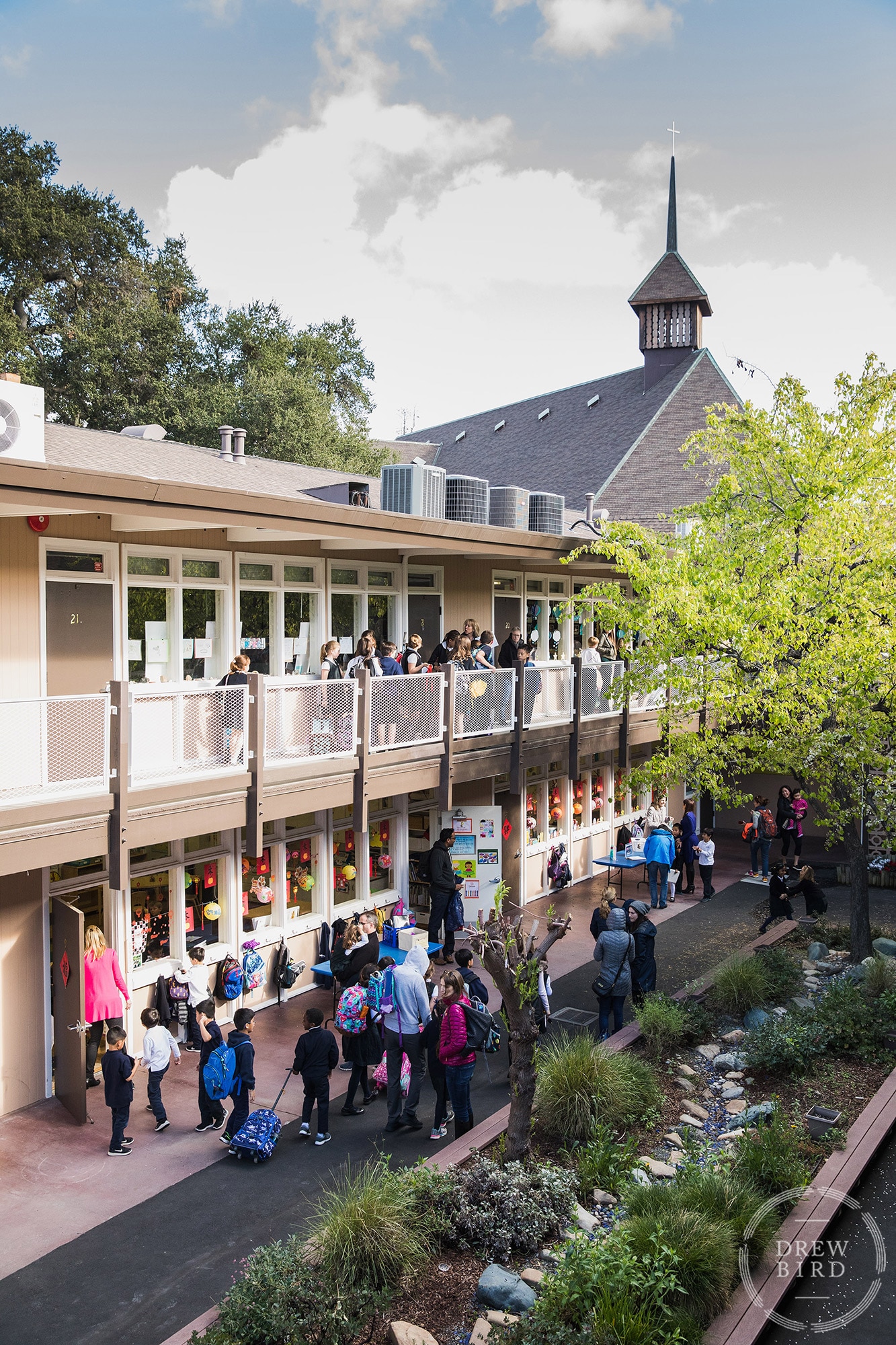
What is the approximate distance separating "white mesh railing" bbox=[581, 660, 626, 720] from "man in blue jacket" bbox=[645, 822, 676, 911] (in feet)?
8.06

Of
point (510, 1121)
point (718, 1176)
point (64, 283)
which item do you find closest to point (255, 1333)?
point (510, 1121)

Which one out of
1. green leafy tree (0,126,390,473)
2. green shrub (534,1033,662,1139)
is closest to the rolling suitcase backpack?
green shrub (534,1033,662,1139)

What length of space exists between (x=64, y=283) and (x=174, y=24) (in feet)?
39.3

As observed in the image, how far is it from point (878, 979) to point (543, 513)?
12.0m

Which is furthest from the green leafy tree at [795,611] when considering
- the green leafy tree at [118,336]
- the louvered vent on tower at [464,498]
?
the green leafy tree at [118,336]

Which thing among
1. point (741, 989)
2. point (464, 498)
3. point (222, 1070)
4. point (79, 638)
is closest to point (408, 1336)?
point (222, 1070)

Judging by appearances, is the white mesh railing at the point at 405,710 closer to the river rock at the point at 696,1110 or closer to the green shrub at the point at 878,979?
the river rock at the point at 696,1110

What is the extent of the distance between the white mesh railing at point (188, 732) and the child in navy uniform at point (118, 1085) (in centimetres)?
254

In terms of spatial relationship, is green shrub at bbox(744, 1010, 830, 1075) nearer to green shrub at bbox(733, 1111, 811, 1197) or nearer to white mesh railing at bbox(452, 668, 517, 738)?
green shrub at bbox(733, 1111, 811, 1197)

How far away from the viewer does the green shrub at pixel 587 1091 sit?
9.56m

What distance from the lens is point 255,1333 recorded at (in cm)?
650

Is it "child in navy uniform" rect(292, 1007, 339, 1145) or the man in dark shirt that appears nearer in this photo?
"child in navy uniform" rect(292, 1007, 339, 1145)

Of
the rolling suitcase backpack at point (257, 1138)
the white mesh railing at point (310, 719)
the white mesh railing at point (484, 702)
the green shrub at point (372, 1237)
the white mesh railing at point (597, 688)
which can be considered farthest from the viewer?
the white mesh railing at point (597, 688)

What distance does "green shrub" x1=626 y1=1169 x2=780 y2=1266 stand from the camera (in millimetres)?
7500
